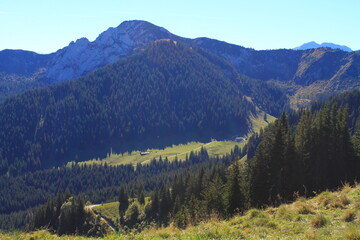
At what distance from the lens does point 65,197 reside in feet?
435

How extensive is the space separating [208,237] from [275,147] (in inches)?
1602

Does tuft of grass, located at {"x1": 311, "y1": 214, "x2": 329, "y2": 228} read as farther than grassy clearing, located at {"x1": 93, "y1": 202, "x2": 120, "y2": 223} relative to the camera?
No

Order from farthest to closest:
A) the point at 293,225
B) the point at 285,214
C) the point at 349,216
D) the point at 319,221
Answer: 1. the point at 285,214
2. the point at 293,225
3. the point at 349,216
4. the point at 319,221

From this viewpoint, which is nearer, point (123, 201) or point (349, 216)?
point (349, 216)

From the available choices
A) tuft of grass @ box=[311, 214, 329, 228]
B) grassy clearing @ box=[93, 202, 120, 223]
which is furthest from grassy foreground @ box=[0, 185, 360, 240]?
grassy clearing @ box=[93, 202, 120, 223]

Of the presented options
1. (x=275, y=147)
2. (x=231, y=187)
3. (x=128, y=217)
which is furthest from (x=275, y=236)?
(x=128, y=217)

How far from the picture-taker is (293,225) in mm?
17844

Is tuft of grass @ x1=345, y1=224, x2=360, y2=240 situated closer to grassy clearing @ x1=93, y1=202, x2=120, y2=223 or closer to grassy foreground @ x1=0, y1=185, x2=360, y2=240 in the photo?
grassy foreground @ x1=0, y1=185, x2=360, y2=240

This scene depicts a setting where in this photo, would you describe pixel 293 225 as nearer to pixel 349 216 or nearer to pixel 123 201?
pixel 349 216

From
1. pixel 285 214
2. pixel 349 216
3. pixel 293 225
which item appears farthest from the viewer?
pixel 285 214

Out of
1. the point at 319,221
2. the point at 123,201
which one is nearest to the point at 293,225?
the point at 319,221

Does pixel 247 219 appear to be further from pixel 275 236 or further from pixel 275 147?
pixel 275 147

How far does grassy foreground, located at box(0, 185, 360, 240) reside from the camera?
16.0 m

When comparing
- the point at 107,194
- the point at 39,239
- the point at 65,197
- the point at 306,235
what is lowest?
the point at 107,194
